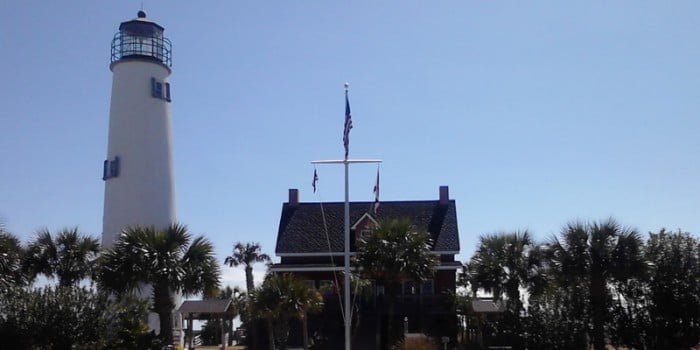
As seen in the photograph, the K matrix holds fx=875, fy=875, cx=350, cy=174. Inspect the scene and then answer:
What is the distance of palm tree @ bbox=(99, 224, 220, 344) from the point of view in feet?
108

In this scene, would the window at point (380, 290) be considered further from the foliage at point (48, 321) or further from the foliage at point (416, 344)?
the foliage at point (48, 321)

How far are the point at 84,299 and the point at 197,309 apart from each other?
12.7m

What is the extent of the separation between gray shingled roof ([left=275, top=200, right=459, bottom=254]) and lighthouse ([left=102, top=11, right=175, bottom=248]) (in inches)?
412

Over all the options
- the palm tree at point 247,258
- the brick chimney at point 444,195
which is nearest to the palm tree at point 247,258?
the palm tree at point 247,258

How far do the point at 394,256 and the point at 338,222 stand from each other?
13.7m

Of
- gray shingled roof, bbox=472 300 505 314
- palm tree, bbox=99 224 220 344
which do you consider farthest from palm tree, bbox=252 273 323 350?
gray shingled roof, bbox=472 300 505 314

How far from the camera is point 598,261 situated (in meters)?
35.1

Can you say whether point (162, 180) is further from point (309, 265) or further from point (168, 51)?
point (309, 265)

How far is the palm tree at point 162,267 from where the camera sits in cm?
3294

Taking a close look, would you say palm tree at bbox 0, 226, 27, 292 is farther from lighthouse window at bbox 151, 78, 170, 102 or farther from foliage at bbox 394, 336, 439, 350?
foliage at bbox 394, 336, 439, 350

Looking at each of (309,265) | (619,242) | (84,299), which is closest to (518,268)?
(619,242)

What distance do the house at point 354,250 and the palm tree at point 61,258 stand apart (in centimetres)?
1167

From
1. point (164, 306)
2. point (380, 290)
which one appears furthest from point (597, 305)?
point (164, 306)

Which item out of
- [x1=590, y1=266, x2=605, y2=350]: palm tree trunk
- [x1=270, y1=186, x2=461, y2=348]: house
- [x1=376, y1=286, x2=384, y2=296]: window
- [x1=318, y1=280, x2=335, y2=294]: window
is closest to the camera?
[x1=590, y1=266, x2=605, y2=350]: palm tree trunk
